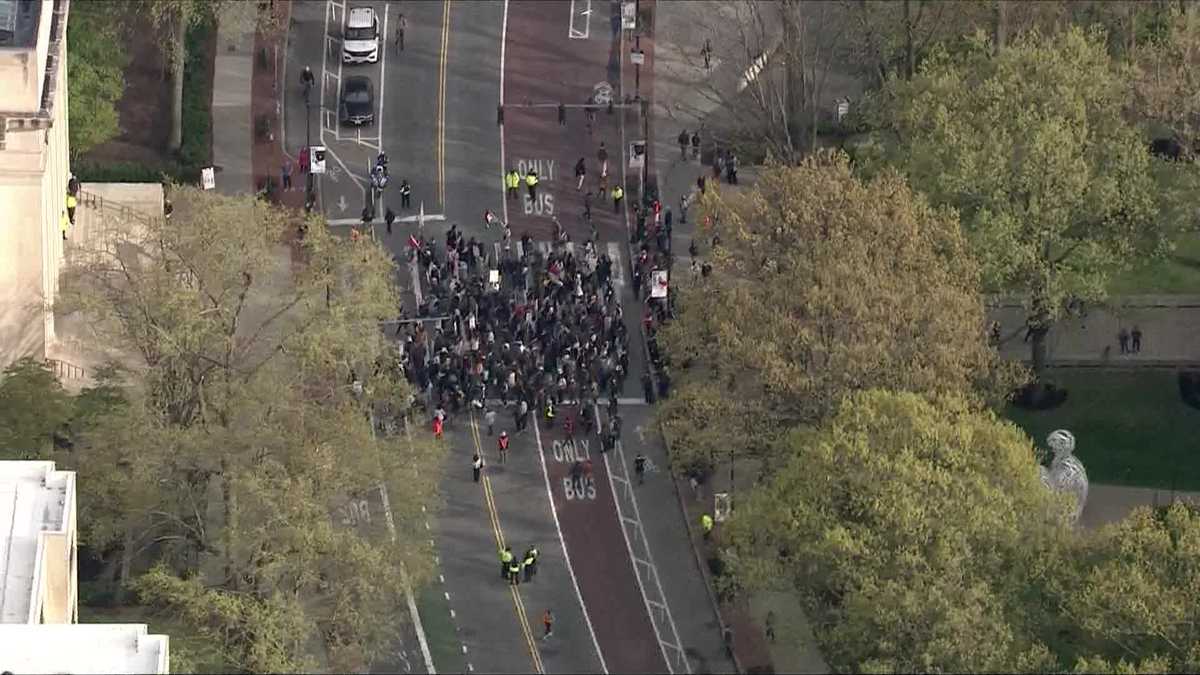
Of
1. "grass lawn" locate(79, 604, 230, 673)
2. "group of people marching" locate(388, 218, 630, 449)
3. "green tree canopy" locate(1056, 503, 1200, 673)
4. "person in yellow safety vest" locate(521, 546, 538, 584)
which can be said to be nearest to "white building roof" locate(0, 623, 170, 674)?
"grass lawn" locate(79, 604, 230, 673)

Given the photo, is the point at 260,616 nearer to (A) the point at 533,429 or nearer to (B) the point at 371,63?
(A) the point at 533,429

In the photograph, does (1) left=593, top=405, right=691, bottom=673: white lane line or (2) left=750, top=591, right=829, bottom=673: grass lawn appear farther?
(1) left=593, top=405, right=691, bottom=673: white lane line

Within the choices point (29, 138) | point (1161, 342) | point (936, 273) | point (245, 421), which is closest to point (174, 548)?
point (245, 421)

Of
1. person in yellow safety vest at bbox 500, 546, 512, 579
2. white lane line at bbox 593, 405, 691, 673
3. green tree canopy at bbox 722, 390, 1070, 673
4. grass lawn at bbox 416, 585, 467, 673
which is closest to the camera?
green tree canopy at bbox 722, 390, 1070, 673

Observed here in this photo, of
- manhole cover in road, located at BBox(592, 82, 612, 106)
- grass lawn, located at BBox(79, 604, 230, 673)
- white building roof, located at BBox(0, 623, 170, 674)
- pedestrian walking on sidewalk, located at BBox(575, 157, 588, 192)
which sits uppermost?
manhole cover in road, located at BBox(592, 82, 612, 106)

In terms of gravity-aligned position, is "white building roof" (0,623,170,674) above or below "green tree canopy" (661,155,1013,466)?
below

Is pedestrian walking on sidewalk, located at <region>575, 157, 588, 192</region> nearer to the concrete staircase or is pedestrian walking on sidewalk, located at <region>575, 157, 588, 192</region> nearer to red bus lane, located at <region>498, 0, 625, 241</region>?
red bus lane, located at <region>498, 0, 625, 241</region>

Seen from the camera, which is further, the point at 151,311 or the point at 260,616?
the point at 151,311
